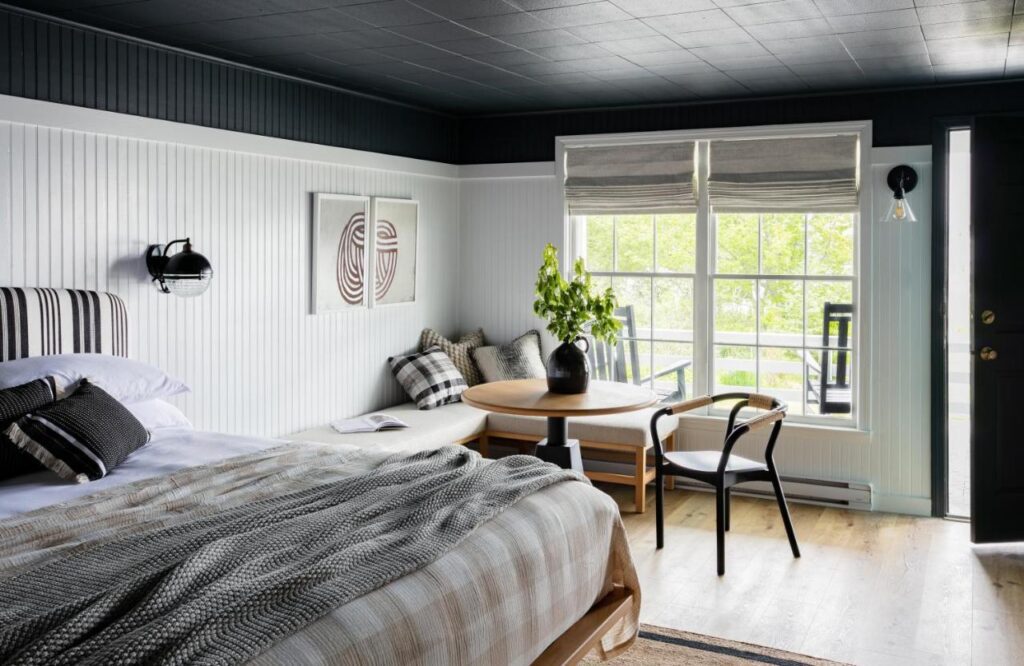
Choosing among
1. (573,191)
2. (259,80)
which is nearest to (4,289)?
(259,80)

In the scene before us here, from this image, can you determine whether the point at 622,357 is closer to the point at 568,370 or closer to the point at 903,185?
the point at 568,370

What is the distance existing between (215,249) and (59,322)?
1044 millimetres

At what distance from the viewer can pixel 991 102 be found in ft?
17.0

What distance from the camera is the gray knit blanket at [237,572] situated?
1751 millimetres

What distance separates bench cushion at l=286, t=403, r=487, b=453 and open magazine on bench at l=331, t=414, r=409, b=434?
0.10 ft

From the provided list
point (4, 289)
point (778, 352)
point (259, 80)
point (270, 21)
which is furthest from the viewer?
point (778, 352)

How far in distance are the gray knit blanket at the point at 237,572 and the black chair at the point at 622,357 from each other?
11.2 ft

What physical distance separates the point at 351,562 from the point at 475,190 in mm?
4713

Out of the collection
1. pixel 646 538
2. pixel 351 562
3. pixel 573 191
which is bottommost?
pixel 646 538

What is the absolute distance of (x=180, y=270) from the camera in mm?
4117

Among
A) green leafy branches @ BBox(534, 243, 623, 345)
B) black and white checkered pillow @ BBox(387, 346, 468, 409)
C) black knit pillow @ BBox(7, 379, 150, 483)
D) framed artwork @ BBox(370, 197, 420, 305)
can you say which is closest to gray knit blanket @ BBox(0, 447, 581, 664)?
black knit pillow @ BBox(7, 379, 150, 483)

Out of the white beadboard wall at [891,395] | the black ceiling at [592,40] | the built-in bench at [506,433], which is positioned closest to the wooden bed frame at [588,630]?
the built-in bench at [506,433]

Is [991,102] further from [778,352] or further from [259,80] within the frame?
[259,80]

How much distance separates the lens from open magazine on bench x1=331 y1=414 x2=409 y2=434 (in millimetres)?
5184
